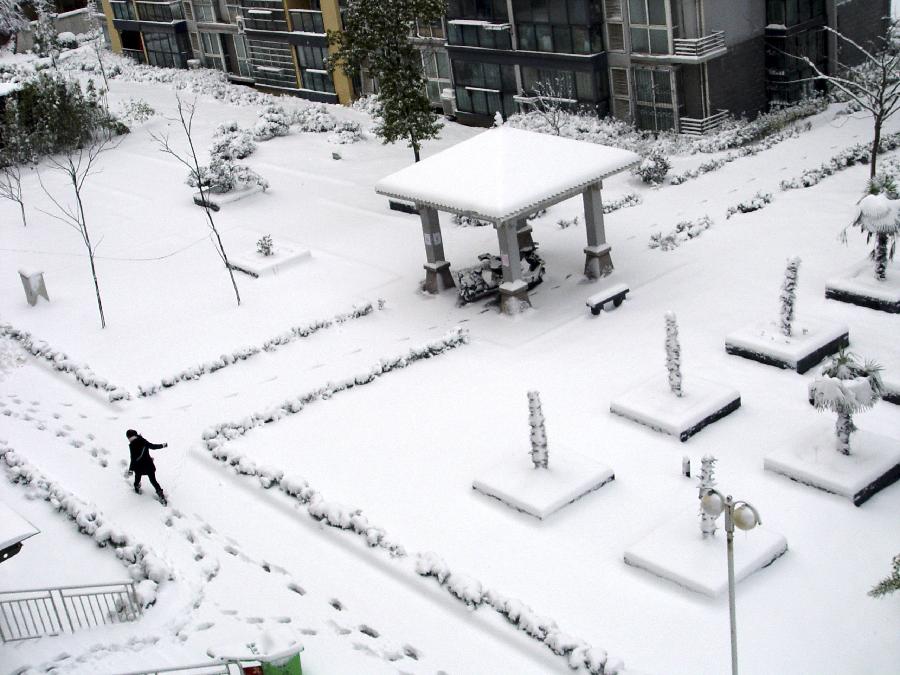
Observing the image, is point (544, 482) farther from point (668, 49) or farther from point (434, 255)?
point (668, 49)

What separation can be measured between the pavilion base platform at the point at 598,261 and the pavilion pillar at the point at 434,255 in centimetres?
334

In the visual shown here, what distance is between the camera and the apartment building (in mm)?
33312

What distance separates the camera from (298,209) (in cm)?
3294

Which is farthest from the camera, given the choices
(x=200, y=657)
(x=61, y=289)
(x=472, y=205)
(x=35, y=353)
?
(x=61, y=289)

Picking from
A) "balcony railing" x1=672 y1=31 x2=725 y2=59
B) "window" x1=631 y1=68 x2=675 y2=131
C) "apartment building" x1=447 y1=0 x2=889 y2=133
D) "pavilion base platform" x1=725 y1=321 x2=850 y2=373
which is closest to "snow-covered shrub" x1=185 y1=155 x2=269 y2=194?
"apartment building" x1=447 y1=0 x2=889 y2=133

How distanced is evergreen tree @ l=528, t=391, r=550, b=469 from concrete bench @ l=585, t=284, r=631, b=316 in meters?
6.27

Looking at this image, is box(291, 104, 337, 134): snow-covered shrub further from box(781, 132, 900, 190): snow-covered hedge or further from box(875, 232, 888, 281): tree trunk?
box(875, 232, 888, 281): tree trunk

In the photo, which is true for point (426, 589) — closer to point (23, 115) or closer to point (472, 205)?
point (472, 205)

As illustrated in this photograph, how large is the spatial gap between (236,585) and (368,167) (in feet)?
74.3

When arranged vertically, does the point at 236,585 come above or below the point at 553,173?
below

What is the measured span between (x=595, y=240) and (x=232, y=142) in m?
19.9

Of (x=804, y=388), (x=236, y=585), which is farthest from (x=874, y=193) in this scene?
(x=236, y=585)

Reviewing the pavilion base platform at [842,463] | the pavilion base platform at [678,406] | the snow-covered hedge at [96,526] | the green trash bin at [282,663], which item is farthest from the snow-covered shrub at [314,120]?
the green trash bin at [282,663]

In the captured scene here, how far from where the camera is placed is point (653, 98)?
1369 inches
